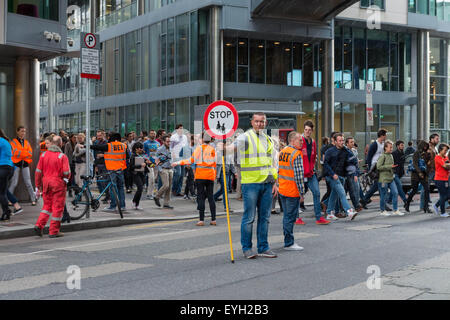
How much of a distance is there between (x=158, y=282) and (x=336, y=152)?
751cm

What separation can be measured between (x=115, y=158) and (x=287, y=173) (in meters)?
5.80

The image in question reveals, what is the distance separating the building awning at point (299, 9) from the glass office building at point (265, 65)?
1.36 feet

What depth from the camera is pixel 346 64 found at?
1318 inches

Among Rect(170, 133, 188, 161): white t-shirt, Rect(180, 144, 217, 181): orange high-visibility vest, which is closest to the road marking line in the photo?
Rect(180, 144, 217, 181): orange high-visibility vest

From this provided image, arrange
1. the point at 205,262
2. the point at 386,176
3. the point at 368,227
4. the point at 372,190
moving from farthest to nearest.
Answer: the point at 372,190, the point at 386,176, the point at 368,227, the point at 205,262

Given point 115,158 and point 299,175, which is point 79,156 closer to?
point 115,158

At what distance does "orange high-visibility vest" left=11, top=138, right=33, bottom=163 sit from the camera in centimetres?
1474

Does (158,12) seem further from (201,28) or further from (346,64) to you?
(346,64)

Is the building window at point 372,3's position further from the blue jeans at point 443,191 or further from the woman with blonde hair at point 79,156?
the blue jeans at point 443,191

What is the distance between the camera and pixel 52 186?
11016mm

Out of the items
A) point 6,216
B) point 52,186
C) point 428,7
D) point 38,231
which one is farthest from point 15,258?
point 428,7

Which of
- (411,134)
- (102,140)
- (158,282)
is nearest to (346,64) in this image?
(411,134)

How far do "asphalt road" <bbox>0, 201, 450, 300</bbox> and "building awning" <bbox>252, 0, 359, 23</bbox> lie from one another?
17516 mm

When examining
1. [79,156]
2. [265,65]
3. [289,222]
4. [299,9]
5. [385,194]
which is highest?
[299,9]
